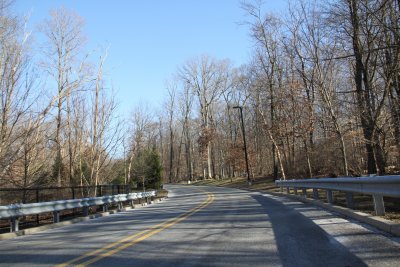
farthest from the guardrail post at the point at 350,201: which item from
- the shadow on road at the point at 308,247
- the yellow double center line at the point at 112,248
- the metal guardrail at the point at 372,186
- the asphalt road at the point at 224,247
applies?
the yellow double center line at the point at 112,248

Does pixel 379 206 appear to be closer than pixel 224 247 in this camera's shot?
No

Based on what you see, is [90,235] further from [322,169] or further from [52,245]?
[322,169]

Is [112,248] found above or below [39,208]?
below

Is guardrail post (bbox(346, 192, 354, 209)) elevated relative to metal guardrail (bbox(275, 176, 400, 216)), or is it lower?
lower

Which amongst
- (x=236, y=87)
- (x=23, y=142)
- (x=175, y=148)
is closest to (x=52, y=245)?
(x=23, y=142)

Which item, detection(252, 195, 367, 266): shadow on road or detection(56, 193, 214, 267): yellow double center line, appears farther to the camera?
detection(56, 193, 214, 267): yellow double center line

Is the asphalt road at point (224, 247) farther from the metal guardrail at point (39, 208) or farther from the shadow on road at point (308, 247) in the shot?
the metal guardrail at point (39, 208)

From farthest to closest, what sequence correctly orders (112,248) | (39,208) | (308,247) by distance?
(39,208) → (112,248) → (308,247)

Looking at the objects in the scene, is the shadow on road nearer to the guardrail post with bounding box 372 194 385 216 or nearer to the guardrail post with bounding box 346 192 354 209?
the guardrail post with bounding box 372 194 385 216

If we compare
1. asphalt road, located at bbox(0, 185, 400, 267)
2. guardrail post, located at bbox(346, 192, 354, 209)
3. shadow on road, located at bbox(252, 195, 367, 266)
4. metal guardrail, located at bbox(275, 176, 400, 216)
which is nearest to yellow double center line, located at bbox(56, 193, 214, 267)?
asphalt road, located at bbox(0, 185, 400, 267)

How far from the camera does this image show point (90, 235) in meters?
9.59

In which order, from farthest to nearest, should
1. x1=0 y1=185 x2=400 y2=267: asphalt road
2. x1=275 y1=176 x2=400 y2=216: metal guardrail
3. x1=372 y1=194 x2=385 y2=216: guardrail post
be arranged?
x1=372 y1=194 x2=385 y2=216: guardrail post
x1=275 y1=176 x2=400 y2=216: metal guardrail
x1=0 y1=185 x2=400 y2=267: asphalt road

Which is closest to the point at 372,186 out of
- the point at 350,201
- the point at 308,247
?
the point at 308,247

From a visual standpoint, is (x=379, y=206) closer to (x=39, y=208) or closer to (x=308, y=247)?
(x=308, y=247)
